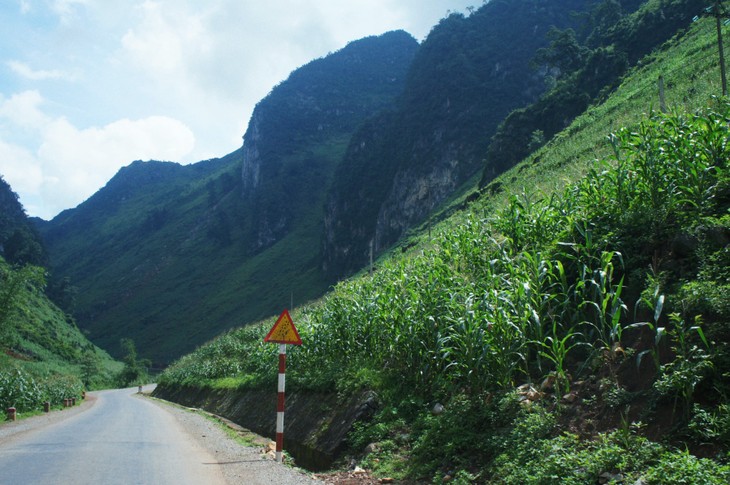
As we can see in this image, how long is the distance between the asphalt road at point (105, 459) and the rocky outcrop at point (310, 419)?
5.46ft

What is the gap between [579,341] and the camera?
18.6 feet

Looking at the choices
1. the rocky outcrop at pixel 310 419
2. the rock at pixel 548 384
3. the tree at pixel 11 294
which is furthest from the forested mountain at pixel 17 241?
the rock at pixel 548 384

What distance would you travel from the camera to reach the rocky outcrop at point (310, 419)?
25.2 ft

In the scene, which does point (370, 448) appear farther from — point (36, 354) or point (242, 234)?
point (242, 234)

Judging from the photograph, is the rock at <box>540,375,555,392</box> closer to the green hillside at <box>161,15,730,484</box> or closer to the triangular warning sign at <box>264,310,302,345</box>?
the green hillside at <box>161,15,730,484</box>

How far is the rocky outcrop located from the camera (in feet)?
25.2

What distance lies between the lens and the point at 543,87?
8756 cm

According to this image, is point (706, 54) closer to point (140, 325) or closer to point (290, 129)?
point (140, 325)

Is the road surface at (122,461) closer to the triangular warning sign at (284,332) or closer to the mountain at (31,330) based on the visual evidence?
the triangular warning sign at (284,332)

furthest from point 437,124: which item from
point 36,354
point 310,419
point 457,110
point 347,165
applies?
point 310,419

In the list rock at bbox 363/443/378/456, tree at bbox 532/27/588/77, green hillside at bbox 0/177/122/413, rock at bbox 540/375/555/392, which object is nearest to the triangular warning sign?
rock at bbox 363/443/378/456

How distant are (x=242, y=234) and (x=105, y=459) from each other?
132 meters

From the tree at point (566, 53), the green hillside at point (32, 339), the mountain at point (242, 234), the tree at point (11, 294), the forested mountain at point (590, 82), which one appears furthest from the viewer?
the mountain at point (242, 234)

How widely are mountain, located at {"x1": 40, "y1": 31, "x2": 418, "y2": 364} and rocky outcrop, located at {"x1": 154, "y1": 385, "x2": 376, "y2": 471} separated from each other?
71845 millimetres
